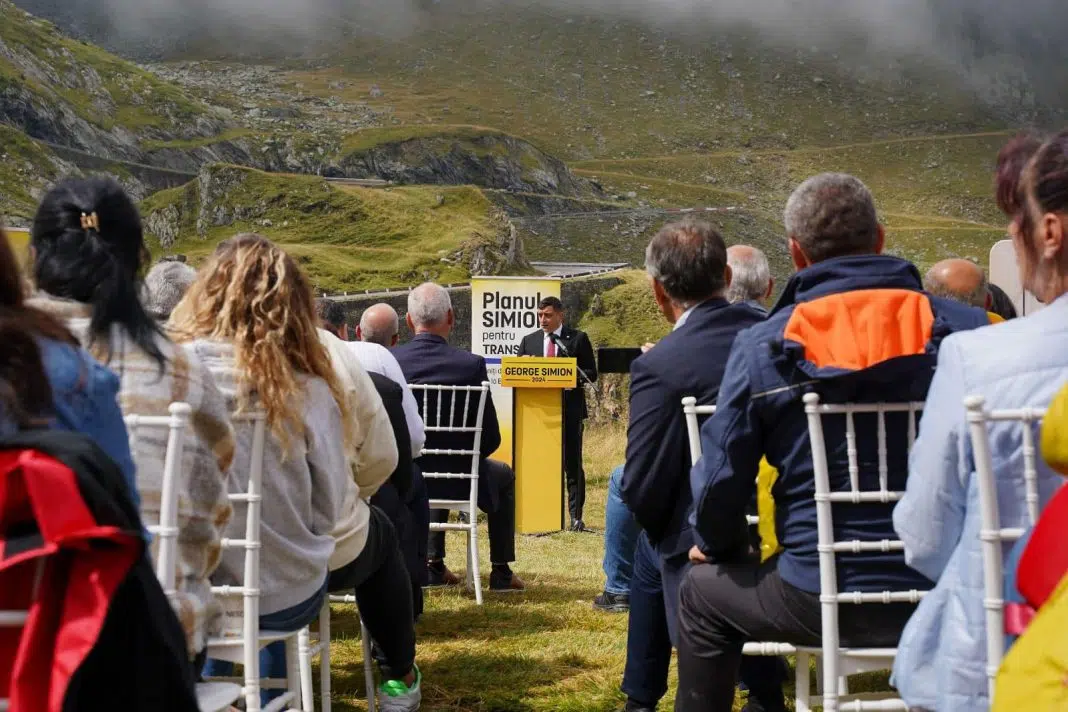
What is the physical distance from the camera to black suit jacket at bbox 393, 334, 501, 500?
6.43m

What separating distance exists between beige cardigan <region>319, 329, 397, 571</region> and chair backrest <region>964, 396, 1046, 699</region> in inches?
76.0

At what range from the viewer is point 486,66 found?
545ft

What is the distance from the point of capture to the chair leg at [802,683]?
10.2 ft

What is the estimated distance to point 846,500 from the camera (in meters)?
2.79

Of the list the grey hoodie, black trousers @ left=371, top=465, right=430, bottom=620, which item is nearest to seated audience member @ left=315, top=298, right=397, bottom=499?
the grey hoodie

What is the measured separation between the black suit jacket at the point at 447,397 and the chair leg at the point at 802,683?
3402mm

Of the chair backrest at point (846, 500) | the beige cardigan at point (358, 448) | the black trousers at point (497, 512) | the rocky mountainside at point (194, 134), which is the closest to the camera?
the chair backrest at point (846, 500)

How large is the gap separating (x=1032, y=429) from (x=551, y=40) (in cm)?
18085

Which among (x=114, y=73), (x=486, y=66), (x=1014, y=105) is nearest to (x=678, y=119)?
(x=486, y=66)

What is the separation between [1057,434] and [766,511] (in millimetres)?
1441

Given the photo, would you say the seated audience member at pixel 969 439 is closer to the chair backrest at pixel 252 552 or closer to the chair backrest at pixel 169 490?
the chair backrest at pixel 169 490

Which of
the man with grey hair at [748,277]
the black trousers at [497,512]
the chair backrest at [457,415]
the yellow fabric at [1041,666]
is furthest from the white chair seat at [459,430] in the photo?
the yellow fabric at [1041,666]

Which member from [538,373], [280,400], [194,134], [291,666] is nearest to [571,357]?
[538,373]

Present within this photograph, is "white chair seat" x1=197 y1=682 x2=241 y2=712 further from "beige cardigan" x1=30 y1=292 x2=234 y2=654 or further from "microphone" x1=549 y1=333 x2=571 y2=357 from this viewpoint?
"microphone" x1=549 y1=333 x2=571 y2=357
